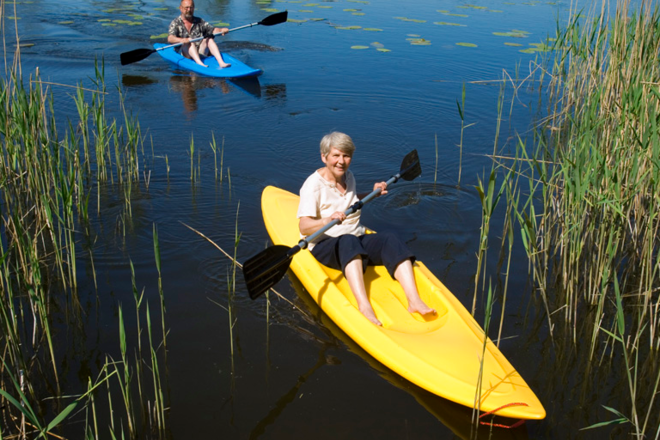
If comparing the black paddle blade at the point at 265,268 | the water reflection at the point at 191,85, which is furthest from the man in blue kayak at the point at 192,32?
the black paddle blade at the point at 265,268

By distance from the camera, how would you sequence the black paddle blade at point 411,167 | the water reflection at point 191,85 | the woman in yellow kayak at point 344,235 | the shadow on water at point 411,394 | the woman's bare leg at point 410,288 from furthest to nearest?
the water reflection at point 191,85 < the black paddle blade at point 411,167 < the woman in yellow kayak at point 344,235 < the woman's bare leg at point 410,288 < the shadow on water at point 411,394

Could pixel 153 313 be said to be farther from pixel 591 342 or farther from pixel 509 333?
pixel 591 342

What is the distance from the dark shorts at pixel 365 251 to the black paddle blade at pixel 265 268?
0.92ft

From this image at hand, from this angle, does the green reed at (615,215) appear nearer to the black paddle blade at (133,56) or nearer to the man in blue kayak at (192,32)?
the man in blue kayak at (192,32)

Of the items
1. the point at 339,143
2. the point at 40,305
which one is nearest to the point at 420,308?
the point at 339,143

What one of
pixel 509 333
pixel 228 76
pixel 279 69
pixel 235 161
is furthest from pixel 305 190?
pixel 279 69

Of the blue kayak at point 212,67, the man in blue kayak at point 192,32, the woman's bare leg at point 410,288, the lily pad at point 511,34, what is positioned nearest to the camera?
the woman's bare leg at point 410,288

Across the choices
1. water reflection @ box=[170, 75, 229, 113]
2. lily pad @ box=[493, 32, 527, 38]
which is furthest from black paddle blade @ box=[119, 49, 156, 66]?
lily pad @ box=[493, 32, 527, 38]

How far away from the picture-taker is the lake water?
3.12m

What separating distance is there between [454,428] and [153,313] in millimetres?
1864

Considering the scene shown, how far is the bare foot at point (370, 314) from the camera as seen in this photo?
3.51 metres

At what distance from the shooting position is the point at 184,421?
2957 millimetres

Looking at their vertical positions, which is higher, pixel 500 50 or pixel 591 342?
pixel 500 50

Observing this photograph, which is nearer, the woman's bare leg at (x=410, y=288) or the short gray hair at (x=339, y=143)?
the woman's bare leg at (x=410, y=288)
